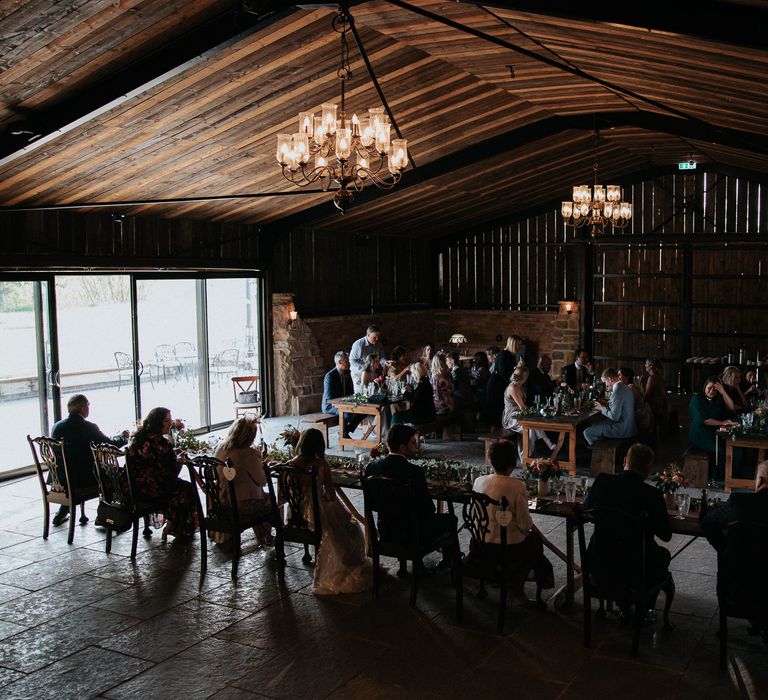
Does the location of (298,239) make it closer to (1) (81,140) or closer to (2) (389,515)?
(1) (81,140)

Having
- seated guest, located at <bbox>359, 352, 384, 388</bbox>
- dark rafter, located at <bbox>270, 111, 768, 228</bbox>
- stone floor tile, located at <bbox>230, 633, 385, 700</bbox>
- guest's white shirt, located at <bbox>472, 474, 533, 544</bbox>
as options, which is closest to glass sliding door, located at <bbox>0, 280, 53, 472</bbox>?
seated guest, located at <bbox>359, 352, 384, 388</bbox>

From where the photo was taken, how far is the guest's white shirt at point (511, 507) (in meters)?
5.51

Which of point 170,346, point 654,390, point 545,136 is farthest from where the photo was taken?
point 170,346

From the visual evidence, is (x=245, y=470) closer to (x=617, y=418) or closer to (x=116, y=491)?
(x=116, y=491)

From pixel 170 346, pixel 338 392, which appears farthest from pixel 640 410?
pixel 170 346

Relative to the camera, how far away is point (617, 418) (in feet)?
32.8

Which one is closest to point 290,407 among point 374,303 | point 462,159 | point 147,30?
point 374,303

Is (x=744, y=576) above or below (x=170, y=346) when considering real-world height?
below

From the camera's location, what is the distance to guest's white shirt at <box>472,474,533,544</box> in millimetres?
5512

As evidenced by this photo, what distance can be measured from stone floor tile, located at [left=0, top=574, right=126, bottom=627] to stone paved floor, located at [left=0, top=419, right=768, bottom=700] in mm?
15

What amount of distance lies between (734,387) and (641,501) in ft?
19.9

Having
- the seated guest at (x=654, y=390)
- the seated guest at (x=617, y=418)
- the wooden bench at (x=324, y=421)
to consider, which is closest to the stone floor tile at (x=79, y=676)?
the wooden bench at (x=324, y=421)

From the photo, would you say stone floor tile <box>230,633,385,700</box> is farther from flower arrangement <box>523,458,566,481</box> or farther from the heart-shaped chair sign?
flower arrangement <box>523,458,566,481</box>

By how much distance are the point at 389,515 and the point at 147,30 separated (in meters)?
4.25
